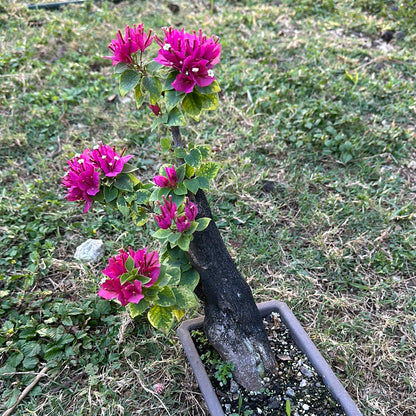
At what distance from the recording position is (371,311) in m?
2.12

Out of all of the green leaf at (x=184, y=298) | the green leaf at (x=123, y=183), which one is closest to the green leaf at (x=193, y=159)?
the green leaf at (x=123, y=183)

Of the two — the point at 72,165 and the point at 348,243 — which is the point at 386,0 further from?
the point at 72,165

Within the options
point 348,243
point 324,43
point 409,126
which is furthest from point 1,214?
point 324,43

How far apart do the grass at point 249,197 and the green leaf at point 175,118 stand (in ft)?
3.57

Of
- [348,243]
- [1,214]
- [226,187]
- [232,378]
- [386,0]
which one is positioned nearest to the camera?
[232,378]

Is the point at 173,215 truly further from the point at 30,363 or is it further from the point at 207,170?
the point at 30,363

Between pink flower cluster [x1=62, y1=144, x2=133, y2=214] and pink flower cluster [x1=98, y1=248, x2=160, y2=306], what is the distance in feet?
0.84

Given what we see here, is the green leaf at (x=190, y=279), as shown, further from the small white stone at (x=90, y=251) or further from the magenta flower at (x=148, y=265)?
the small white stone at (x=90, y=251)

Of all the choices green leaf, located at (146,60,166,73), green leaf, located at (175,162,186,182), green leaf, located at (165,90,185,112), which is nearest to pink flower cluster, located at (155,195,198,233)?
green leaf, located at (175,162,186,182)

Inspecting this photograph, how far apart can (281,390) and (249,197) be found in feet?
4.15

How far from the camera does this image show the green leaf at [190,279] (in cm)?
159

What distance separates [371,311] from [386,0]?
12.4 feet

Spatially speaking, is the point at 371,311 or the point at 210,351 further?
the point at 371,311

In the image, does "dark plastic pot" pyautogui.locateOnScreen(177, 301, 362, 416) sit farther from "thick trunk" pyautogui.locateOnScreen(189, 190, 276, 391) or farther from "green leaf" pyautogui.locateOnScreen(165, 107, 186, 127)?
"green leaf" pyautogui.locateOnScreen(165, 107, 186, 127)
